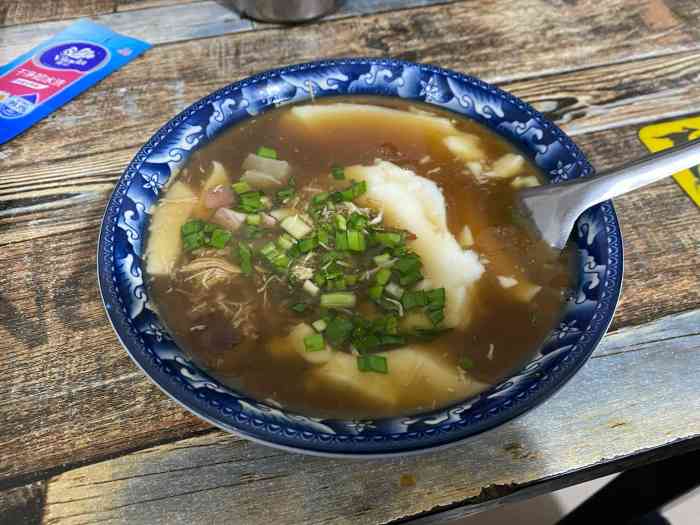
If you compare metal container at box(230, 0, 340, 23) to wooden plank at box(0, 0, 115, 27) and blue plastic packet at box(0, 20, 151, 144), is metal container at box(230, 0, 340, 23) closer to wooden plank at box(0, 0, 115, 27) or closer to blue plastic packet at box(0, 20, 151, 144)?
blue plastic packet at box(0, 20, 151, 144)

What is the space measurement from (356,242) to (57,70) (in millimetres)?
1120

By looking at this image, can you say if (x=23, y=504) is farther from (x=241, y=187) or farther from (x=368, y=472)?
(x=241, y=187)

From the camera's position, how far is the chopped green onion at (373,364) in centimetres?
102

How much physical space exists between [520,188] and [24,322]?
1.03 meters

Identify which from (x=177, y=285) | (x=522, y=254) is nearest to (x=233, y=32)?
(x=177, y=285)

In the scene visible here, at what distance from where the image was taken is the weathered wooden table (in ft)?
3.17

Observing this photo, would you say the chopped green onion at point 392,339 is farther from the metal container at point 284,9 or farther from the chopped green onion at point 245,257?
the metal container at point 284,9

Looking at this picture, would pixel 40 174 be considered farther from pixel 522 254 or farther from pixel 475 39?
pixel 475 39

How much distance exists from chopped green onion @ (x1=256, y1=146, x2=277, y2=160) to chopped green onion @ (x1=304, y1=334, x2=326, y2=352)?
19.1 inches

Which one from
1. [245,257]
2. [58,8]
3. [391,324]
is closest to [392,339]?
[391,324]

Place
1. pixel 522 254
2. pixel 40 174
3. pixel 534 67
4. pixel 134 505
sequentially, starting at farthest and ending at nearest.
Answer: pixel 534 67 < pixel 40 174 < pixel 522 254 < pixel 134 505

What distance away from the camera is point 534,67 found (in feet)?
5.80

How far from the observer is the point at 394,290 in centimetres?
Result: 115

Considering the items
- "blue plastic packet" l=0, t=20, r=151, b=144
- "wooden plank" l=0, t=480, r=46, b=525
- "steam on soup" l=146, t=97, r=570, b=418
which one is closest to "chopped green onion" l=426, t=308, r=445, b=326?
"steam on soup" l=146, t=97, r=570, b=418
